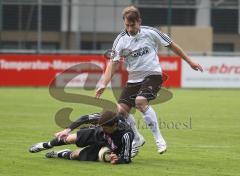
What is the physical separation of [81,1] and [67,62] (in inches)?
248

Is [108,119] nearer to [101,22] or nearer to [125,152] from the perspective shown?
[125,152]

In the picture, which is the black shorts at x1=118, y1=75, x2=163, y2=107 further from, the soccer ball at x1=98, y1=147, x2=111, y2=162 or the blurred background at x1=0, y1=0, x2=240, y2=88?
the blurred background at x1=0, y1=0, x2=240, y2=88

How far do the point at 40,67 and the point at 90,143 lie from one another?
22470 millimetres

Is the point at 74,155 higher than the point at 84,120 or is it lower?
lower

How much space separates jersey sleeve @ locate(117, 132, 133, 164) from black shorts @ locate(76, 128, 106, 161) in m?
0.34

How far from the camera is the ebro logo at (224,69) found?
3394 cm

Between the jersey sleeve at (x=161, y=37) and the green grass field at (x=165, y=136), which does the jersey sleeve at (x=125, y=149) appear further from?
the jersey sleeve at (x=161, y=37)


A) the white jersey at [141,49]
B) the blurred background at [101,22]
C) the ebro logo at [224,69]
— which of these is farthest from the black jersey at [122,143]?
the blurred background at [101,22]

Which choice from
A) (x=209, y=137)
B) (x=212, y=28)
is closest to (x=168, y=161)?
(x=209, y=137)

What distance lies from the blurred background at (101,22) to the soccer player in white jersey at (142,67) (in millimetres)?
25299

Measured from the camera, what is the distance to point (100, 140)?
Answer: 1082 centimetres

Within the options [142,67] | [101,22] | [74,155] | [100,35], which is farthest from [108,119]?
[101,22]

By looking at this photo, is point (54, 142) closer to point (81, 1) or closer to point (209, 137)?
point (209, 137)

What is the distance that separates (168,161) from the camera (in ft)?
36.6
